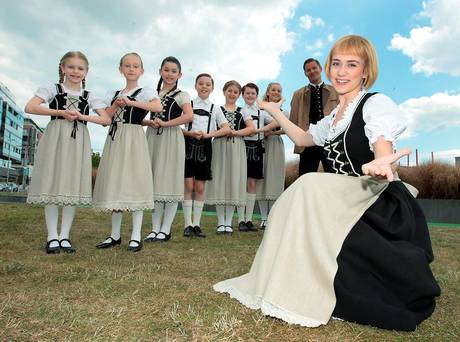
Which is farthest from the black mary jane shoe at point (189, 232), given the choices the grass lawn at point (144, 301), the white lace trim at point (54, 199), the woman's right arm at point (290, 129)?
the woman's right arm at point (290, 129)

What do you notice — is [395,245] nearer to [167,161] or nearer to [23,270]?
[23,270]

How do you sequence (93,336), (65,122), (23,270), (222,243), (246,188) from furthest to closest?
1. (246,188)
2. (222,243)
3. (65,122)
4. (23,270)
5. (93,336)

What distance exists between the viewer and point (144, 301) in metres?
2.39

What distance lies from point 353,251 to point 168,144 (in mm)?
3413

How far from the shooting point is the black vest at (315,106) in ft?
20.2

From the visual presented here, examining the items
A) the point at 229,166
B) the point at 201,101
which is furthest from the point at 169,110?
the point at 229,166

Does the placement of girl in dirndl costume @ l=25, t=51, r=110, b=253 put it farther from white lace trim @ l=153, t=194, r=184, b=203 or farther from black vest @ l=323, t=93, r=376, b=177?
black vest @ l=323, t=93, r=376, b=177

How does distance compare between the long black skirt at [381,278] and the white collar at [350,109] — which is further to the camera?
the white collar at [350,109]

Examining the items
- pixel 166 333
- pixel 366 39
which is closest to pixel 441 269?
pixel 366 39

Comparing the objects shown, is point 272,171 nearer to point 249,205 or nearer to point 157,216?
point 249,205

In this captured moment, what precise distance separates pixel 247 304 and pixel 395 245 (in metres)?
0.84

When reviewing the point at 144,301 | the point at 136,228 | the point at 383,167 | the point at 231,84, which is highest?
the point at 231,84

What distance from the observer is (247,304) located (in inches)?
90.1

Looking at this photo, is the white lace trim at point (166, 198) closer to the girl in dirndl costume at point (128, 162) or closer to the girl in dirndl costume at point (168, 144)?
the girl in dirndl costume at point (168, 144)
